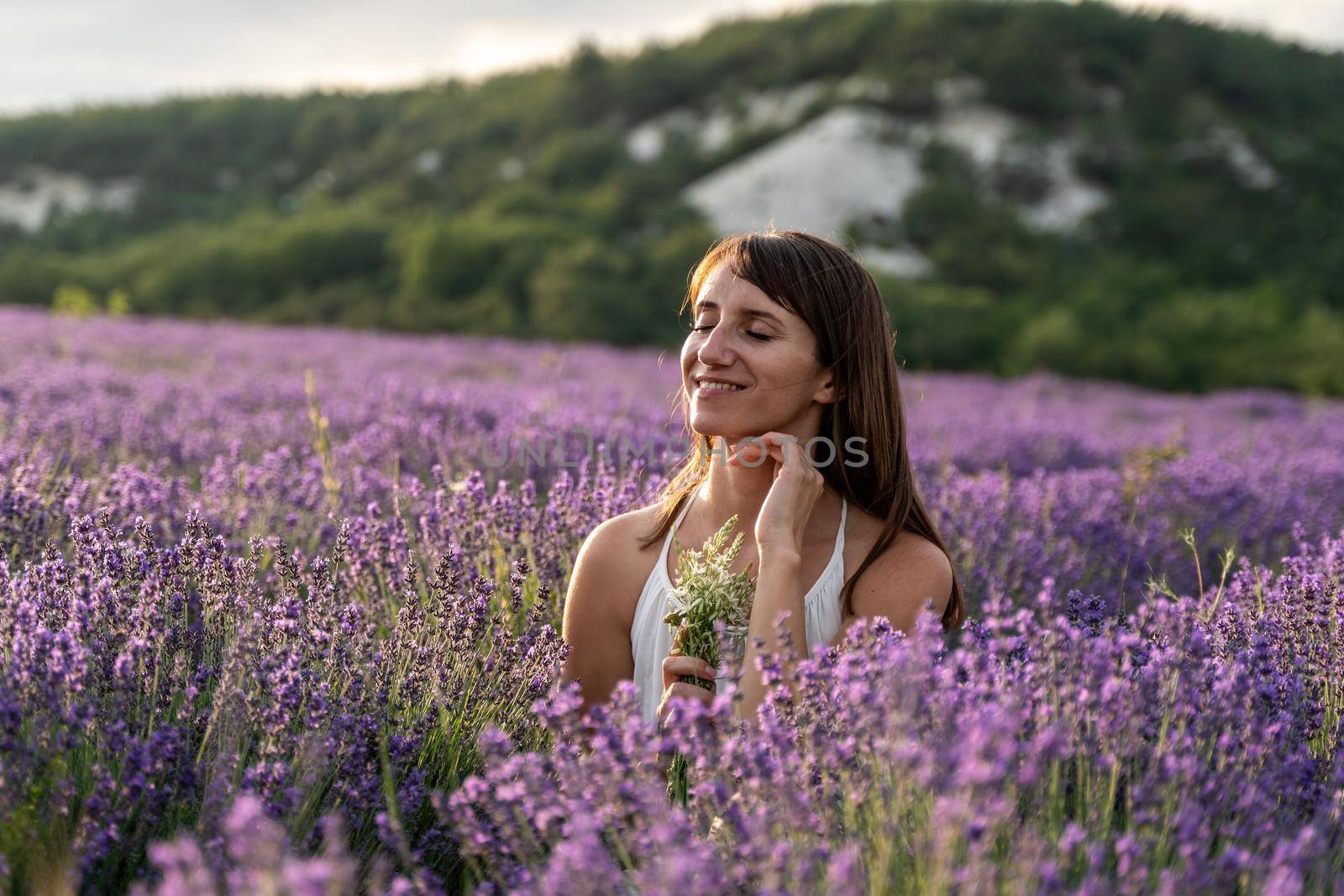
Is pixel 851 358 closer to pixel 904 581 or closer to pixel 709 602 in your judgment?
pixel 904 581

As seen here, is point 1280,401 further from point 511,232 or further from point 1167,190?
point 1167,190

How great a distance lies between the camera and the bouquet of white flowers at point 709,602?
2.16 m

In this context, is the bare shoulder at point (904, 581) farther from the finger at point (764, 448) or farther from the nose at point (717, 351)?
the nose at point (717, 351)

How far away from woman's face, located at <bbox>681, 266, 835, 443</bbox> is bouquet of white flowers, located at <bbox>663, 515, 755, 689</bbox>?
0.70ft

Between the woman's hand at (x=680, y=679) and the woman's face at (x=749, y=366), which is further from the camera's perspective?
the woman's face at (x=749, y=366)

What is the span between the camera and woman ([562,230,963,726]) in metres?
2.21

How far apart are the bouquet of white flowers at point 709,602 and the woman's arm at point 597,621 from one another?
20cm

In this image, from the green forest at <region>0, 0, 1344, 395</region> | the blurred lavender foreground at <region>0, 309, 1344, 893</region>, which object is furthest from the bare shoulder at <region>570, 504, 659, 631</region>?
the green forest at <region>0, 0, 1344, 395</region>

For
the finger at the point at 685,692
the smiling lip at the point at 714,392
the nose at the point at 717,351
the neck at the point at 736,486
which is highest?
the nose at the point at 717,351

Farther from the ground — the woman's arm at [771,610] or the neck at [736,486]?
the neck at [736,486]

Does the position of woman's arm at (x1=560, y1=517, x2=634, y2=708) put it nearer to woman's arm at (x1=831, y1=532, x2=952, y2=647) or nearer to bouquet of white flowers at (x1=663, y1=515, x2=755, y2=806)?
bouquet of white flowers at (x1=663, y1=515, x2=755, y2=806)

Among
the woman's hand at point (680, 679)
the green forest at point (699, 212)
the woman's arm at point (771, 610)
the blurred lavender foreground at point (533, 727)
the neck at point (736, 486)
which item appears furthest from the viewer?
the green forest at point (699, 212)

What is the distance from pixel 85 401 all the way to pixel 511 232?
1464cm

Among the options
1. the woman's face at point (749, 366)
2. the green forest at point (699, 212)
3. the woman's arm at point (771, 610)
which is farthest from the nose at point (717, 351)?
the green forest at point (699, 212)
